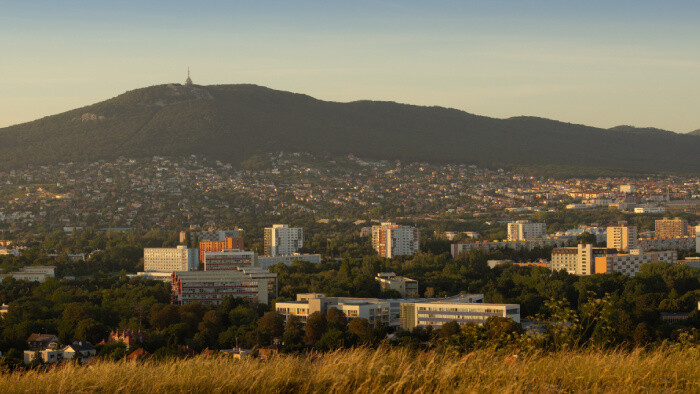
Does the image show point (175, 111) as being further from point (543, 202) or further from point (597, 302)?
point (597, 302)

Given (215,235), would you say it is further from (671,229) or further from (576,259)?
(671,229)

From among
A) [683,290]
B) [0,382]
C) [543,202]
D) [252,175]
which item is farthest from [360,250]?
[0,382]

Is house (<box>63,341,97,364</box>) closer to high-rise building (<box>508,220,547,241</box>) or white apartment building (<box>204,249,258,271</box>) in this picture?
white apartment building (<box>204,249,258,271</box>)

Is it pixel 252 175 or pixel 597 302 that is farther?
pixel 252 175

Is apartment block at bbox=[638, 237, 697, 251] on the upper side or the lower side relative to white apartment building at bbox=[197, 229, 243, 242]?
lower

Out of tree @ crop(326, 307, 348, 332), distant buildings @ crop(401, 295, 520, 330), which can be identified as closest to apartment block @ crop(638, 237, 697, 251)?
A: distant buildings @ crop(401, 295, 520, 330)

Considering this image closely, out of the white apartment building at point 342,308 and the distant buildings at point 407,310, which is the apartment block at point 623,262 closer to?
the distant buildings at point 407,310

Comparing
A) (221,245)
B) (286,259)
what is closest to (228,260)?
(286,259)
